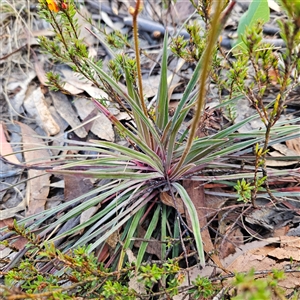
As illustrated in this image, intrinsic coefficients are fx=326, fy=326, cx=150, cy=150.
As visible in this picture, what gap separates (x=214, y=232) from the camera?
4.03 ft

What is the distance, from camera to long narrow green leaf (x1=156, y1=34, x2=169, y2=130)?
121cm

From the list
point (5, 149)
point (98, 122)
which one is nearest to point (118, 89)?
point (98, 122)

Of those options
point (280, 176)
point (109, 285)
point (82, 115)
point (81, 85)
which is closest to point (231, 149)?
point (280, 176)

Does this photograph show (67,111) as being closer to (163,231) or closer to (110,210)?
(110,210)

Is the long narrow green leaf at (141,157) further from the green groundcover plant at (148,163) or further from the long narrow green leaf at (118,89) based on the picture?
the long narrow green leaf at (118,89)

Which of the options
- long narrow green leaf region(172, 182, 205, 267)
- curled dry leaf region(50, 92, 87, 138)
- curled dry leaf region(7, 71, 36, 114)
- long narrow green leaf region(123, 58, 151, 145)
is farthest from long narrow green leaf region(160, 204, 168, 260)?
curled dry leaf region(7, 71, 36, 114)

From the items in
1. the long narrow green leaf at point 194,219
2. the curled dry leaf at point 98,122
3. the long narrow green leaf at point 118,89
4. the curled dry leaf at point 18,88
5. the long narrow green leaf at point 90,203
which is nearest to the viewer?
the long narrow green leaf at point 194,219

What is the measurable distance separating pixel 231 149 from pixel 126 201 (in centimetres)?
43

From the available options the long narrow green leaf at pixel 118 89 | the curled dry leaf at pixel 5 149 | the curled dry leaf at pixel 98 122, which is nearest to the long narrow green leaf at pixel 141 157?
the long narrow green leaf at pixel 118 89

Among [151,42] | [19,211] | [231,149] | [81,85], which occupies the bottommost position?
[19,211]

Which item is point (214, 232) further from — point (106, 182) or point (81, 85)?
point (81, 85)

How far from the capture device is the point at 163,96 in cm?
124

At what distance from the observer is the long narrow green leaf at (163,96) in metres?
1.21

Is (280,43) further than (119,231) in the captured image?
Yes
